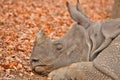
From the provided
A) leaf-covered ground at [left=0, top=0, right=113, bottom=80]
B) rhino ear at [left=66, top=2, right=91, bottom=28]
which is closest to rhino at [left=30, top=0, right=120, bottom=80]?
rhino ear at [left=66, top=2, right=91, bottom=28]

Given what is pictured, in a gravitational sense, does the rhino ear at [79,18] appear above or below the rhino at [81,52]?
above

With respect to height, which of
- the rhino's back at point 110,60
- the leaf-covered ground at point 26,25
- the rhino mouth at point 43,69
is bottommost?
the leaf-covered ground at point 26,25

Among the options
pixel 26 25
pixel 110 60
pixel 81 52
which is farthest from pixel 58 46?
pixel 26 25

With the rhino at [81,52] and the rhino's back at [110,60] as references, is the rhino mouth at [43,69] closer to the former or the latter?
the rhino at [81,52]

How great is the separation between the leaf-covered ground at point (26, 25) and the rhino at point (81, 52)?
0.31 meters

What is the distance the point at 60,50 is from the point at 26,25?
3938 mm

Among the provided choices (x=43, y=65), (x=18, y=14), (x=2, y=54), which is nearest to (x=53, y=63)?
(x=43, y=65)

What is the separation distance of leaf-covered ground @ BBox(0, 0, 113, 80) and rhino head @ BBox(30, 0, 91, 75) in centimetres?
25

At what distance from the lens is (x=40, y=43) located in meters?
6.32

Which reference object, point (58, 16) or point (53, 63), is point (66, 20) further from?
point (53, 63)

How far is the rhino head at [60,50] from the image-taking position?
632 centimetres

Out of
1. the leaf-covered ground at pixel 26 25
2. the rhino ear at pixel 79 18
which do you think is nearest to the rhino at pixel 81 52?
the rhino ear at pixel 79 18

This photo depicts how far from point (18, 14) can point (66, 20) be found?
1.47 meters

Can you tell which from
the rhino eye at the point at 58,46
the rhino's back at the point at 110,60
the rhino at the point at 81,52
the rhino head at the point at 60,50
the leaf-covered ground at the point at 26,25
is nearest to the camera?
the rhino's back at the point at 110,60
